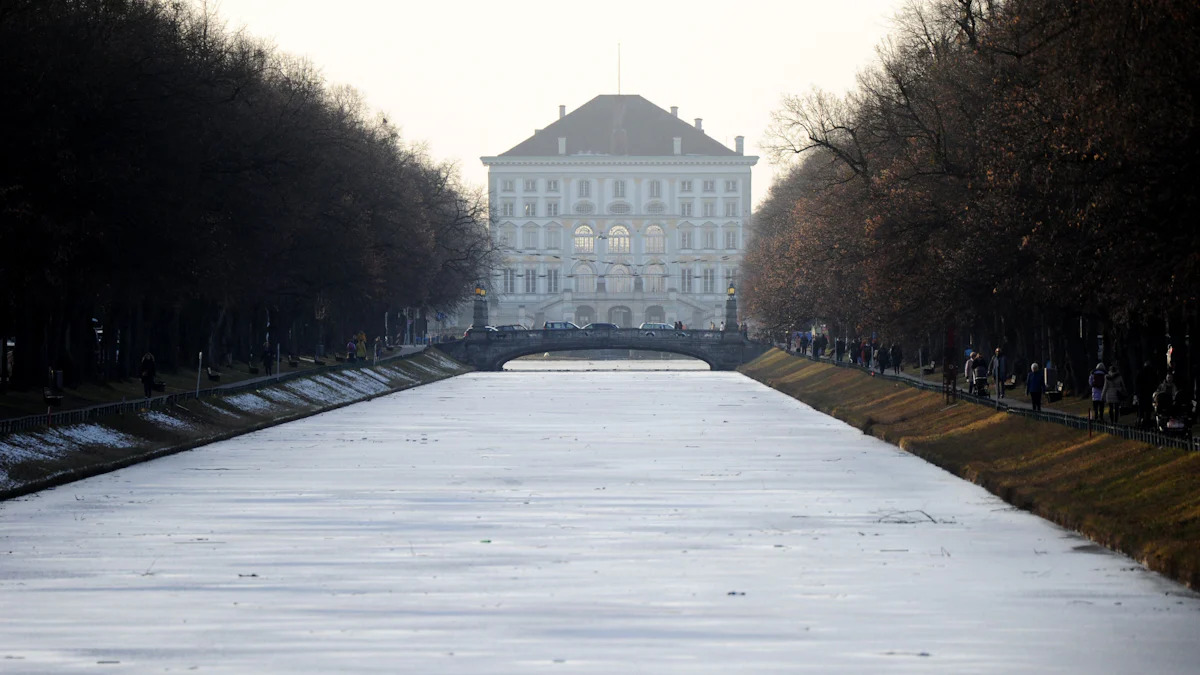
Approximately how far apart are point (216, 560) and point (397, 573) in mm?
3190

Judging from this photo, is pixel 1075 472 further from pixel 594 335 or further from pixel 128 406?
pixel 594 335

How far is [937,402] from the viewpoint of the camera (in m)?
66.6

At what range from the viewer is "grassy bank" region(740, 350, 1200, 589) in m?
29.4

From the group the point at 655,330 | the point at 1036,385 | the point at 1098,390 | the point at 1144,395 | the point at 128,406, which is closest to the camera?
the point at 1144,395

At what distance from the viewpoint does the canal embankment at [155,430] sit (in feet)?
143

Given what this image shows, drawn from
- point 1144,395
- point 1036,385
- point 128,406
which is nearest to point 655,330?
point 128,406

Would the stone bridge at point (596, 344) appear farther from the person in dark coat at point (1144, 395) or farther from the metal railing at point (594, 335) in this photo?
the person in dark coat at point (1144, 395)

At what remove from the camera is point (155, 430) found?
56406 mm

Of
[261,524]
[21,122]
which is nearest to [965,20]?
[21,122]

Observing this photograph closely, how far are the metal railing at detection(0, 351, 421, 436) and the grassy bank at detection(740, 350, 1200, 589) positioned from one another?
2108 cm

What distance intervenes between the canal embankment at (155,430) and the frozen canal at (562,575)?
42.3 inches

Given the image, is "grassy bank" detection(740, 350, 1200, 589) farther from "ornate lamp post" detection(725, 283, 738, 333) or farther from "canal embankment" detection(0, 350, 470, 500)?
"ornate lamp post" detection(725, 283, 738, 333)

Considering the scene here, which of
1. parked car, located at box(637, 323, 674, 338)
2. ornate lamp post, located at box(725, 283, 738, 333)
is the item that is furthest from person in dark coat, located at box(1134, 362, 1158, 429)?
parked car, located at box(637, 323, 674, 338)

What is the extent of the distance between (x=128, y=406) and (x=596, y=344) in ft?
325
